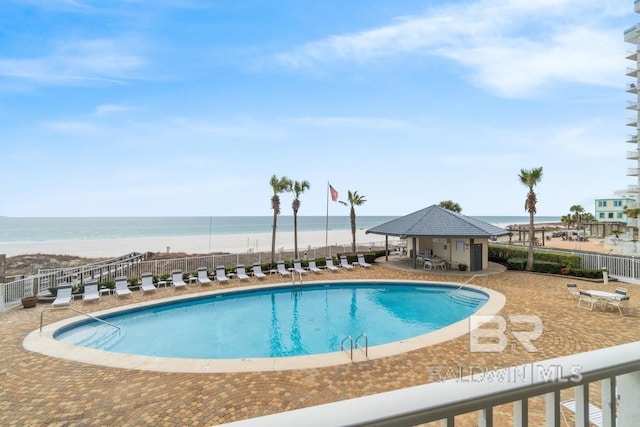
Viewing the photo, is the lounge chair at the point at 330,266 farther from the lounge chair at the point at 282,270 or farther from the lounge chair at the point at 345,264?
the lounge chair at the point at 282,270

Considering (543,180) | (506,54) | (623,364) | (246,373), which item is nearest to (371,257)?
(543,180)

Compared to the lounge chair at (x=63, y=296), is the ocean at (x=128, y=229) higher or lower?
higher

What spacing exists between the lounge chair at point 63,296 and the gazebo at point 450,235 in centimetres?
1675

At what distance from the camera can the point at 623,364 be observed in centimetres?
125

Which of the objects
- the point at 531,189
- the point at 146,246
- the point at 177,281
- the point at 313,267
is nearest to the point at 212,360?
the point at 177,281

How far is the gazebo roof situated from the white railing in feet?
61.8

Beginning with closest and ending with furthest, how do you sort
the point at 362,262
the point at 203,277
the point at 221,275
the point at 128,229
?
the point at 203,277 → the point at 221,275 → the point at 362,262 → the point at 128,229

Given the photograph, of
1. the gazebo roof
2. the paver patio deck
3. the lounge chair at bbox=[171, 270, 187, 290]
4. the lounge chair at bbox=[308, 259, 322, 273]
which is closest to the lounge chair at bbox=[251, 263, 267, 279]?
the lounge chair at bbox=[308, 259, 322, 273]

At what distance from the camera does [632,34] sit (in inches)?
1458

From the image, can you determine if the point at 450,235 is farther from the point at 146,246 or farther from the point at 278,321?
the point at 146,246

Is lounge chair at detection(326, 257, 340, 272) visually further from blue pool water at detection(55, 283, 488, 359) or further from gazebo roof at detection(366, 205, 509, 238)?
→ gazebo roof at detection(366, 205, 509, 238)

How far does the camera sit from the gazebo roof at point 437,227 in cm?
1933

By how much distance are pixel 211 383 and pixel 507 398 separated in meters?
6.99

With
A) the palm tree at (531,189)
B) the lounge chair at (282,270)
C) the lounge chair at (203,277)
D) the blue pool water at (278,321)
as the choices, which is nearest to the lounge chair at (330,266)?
the lounge chair at (282,270)
